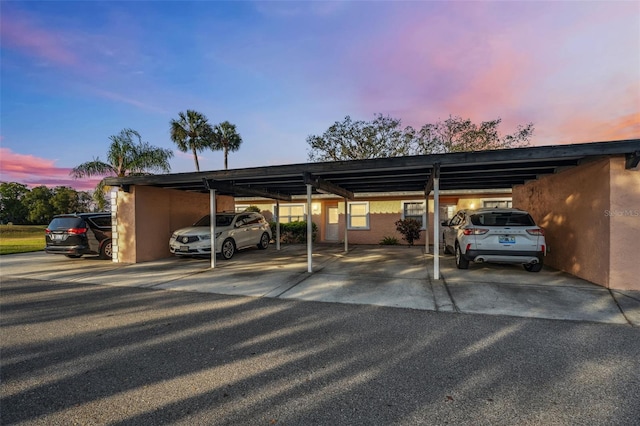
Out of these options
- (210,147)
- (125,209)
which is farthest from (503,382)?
(210,147)

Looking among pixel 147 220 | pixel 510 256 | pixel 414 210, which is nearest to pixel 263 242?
pixel 147 220

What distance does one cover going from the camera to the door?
17094mm

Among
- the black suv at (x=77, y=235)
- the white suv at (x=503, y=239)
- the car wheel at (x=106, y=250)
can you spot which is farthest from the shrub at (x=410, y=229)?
the black suv at (x=77, y=235)

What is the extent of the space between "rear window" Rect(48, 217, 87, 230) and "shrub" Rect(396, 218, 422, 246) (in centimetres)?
1324

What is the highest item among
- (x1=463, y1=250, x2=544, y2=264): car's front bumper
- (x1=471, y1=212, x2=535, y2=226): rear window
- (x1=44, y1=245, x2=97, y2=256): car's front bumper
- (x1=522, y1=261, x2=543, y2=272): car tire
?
(x1=471, y1=212, x2=535, y2=226): rear window

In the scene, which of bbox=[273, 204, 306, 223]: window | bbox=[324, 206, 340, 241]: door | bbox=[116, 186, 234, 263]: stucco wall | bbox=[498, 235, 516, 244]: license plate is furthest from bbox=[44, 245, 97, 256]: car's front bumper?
bbox=[498, 235, 516, 244]: license plate

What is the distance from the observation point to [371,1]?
8.88 meters

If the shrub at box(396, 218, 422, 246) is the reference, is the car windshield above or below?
above

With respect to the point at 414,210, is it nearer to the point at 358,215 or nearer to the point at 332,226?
the point at 358,215

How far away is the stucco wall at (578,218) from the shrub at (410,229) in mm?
6019

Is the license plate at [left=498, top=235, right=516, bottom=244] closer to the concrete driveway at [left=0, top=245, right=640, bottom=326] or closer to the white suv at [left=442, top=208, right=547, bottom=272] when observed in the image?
the white suv at [left=442, top=208, right=547, bottom=272]

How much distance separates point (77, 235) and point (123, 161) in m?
9.72

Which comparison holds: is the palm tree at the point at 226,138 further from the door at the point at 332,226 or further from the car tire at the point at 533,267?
the car tire at the point at 533,267

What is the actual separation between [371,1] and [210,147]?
19.9 meters
